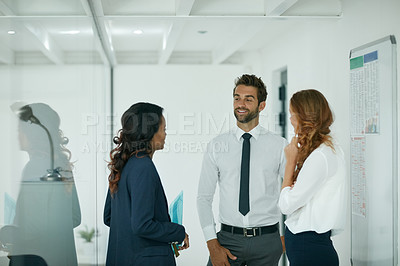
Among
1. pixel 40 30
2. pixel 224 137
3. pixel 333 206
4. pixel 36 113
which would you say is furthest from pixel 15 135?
pixel 224 137

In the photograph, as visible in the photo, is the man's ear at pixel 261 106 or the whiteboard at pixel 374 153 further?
the man's ear at pixel 261 106

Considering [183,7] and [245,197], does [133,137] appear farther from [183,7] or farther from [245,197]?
[183,7]

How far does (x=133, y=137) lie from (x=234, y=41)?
1.24m

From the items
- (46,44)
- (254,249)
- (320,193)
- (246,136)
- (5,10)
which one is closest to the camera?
(5,10)

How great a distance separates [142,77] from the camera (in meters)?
2.87

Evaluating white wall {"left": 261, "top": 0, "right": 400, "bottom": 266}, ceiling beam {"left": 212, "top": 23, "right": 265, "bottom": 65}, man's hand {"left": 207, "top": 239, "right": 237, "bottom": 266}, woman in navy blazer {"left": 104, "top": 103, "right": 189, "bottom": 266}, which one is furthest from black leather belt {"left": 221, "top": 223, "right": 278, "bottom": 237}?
ceiling beam {"left": 212, "top": 23, "right": 265, "bottom": 65}

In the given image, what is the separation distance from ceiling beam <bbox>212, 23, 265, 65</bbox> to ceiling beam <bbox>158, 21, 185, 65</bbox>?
27 cm

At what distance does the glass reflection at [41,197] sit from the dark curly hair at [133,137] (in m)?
0.25

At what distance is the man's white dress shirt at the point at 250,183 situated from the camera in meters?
2.45

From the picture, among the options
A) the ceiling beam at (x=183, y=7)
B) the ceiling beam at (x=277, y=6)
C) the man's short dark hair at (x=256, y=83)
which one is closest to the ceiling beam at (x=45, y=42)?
the ceiling beam at (x=183, y=7)

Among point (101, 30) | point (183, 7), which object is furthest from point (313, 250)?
point (101, 30)

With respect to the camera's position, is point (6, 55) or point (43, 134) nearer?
point (6, 55)

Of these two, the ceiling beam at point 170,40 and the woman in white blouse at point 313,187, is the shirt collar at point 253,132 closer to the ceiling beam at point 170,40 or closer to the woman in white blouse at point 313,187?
the woman in white blouse at point 313,187

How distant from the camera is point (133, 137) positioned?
198cm
